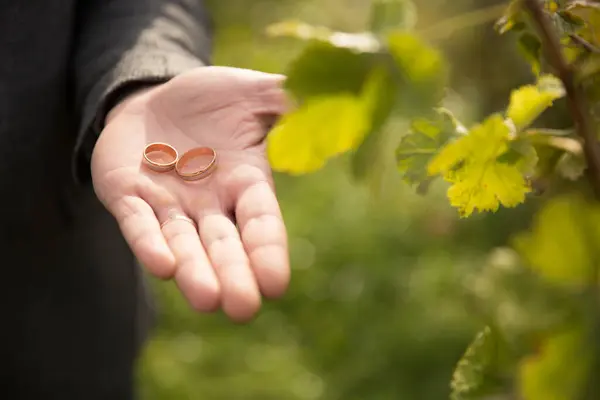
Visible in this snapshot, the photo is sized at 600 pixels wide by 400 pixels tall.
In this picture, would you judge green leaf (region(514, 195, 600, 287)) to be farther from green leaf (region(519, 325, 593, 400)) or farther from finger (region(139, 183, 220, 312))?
finger (region(139, 183, 220, 312))

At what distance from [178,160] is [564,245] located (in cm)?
51

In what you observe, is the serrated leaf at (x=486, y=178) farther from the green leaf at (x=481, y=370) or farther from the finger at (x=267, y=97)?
the finger at (x=267, y=97)

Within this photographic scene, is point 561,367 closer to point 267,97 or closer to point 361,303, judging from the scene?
point 267,97

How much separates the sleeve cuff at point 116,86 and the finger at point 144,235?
16 cm

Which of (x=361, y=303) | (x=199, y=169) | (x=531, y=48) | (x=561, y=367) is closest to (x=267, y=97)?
(x=199, y=169)

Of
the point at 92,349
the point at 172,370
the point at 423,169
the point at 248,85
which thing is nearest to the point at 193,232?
the point at 248,85

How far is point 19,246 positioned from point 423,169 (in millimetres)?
755

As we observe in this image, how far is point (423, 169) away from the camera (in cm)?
41

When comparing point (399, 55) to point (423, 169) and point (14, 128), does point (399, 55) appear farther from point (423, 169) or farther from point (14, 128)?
point (14, 128)

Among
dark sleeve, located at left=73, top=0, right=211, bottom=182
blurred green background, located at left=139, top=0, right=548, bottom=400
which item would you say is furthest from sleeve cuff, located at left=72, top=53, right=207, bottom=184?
blurred green background, located at left=139, top=0, right=548, bottom=400

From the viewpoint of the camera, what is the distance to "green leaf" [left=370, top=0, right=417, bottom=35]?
14.0 inches

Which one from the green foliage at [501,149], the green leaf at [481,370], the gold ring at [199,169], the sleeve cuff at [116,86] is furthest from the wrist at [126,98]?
the green leaf at [481,370]

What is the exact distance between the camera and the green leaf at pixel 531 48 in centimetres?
44

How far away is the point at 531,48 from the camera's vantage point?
1.44 feet
